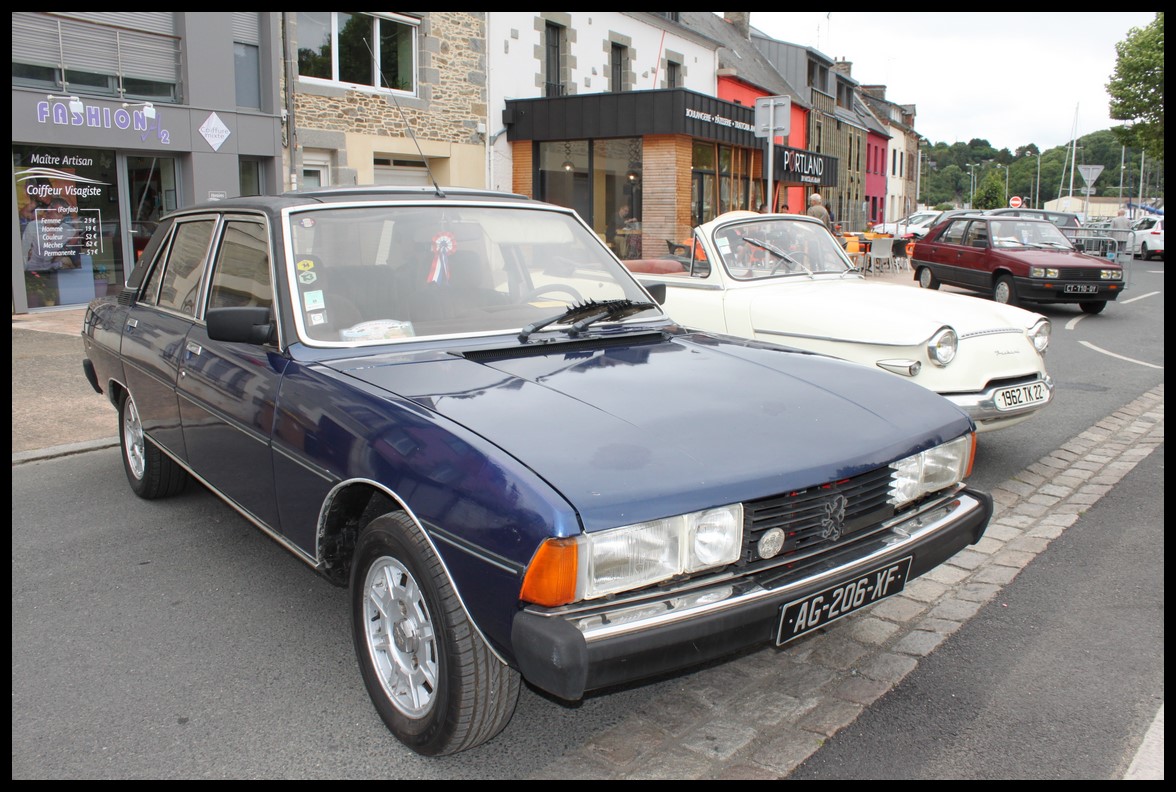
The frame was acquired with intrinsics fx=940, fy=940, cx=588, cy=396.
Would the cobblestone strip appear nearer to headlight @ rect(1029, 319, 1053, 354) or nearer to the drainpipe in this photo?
headlight @ rect(1029, 319, 1053, 354)

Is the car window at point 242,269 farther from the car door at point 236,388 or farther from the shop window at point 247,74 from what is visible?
the shop window at point 247,74

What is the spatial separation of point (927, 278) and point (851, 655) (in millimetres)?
15448

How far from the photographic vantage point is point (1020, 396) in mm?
5684

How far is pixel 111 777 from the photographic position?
107 inches

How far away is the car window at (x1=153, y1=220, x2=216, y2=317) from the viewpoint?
4.43m

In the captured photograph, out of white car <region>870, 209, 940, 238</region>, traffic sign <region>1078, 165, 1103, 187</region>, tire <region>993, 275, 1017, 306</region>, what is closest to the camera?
tire <region>993, 275, 1017, 306</region>

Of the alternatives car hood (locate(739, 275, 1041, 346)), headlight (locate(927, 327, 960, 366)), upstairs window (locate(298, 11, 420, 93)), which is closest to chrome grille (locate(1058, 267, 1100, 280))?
car hood (locate(739, 275, 1041, 346))

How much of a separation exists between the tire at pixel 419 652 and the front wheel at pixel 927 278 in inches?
634

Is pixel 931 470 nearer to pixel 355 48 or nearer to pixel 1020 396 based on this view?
pixel 1020 396

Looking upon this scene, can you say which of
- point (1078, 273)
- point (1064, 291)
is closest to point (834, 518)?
point (1064, 291)

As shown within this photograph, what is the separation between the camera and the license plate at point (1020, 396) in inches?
220

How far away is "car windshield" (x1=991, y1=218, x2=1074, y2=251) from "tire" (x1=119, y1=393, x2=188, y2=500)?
1428 centimetres

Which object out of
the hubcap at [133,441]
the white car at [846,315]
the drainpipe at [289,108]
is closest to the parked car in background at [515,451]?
the hubcap at [133,441]

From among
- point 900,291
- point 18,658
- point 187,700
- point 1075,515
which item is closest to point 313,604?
point 187,700
